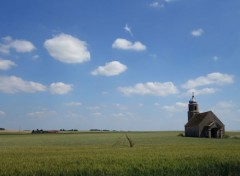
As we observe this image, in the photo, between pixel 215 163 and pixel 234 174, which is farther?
pixel 215 163

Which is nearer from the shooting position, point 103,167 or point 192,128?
point 103,167

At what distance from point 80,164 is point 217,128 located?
252ft

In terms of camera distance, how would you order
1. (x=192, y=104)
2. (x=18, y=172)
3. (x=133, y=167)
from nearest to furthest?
(x=18, y=172) → (x=133, y=167) → (x=192, y=104)

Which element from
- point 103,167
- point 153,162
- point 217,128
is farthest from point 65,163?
point 217,128

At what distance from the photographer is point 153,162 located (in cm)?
2130

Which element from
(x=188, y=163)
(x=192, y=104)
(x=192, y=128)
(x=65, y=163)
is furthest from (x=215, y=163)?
(x=192, y=104)

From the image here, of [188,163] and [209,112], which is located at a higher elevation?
[209,112]

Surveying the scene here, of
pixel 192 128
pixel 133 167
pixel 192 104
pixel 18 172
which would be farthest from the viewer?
pixel 192 104

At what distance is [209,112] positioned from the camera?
9400cm

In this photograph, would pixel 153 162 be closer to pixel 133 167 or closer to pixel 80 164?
pixel 133 167

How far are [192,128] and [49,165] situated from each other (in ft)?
273

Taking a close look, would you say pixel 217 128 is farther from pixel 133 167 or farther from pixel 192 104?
pixel 133 167

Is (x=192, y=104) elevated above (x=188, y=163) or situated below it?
above

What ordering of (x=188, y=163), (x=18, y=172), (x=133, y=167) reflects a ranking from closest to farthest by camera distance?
(x=18, y=172), (x=133, y=167), (x=188, y=163)
